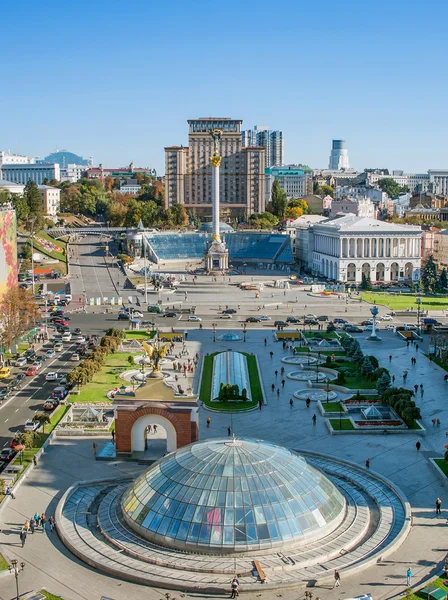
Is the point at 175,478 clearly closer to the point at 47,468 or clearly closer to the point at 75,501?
the point at 75,501

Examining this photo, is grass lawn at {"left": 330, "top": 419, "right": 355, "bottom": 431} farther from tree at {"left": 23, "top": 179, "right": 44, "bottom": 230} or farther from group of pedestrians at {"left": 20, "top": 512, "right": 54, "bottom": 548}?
tree at {"left": 23, "top": 179, "right": 44, "bottom": 230}

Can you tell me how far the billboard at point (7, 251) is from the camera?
61531mm

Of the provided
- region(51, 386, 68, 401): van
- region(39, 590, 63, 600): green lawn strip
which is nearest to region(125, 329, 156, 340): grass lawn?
region(51, 386, 68, 401): van

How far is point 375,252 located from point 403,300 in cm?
2122

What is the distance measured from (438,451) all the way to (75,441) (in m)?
16.9

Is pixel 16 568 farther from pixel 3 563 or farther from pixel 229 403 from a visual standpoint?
pixel 229 403

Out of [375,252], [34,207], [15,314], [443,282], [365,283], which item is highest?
[34,207]

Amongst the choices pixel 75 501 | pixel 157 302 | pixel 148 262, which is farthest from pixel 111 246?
pixel 75 501

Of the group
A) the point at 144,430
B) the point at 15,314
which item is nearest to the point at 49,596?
the point at 144,430

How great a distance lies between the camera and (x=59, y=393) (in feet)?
150

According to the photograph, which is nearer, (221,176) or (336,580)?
(336,580)

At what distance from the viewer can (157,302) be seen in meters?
→ 87.8

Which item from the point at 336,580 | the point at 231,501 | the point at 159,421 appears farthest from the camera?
the point at 159,421

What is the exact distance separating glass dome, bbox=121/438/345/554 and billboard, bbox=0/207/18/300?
1485 inches
